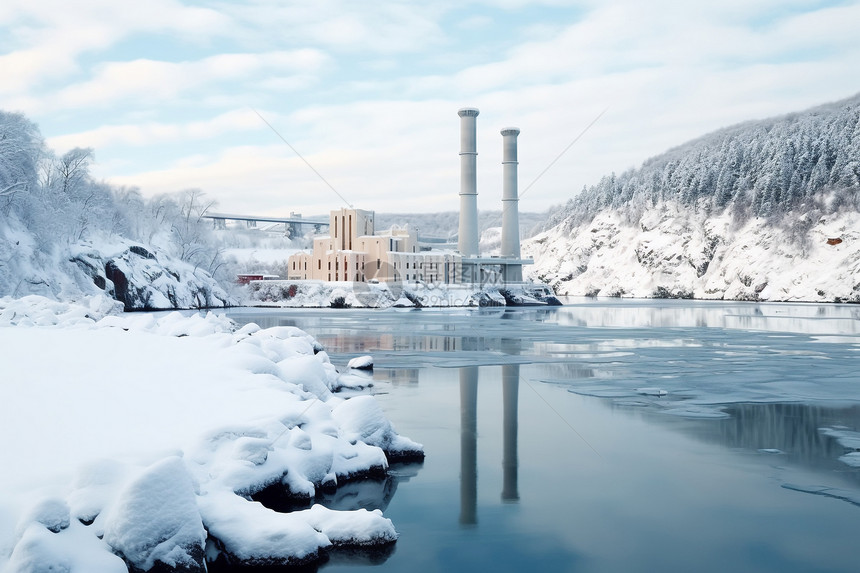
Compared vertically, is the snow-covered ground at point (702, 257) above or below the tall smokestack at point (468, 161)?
below

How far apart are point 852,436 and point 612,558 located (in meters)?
7.87

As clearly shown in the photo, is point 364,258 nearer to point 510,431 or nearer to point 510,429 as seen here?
point 510,429

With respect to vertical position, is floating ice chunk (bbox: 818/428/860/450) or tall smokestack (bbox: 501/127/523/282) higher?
tall smokestack (bbox: 501/127/523/282)

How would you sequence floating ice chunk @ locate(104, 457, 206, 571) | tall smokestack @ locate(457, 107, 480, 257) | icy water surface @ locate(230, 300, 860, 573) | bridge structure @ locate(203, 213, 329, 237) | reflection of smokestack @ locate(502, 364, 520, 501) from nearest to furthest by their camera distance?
floating ice chunk @ locate(104, 457, 206, 571)
icy water surface @ locate(230, 300, 860, 573)
reflection of smokestack @ locate(502, 364, 520, 501)
tall smokestack @ locate(457, 107, 480, 257)
bridge structure @ locate(203, 213, 329, 237)

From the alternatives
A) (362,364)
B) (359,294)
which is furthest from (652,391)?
(359,294)

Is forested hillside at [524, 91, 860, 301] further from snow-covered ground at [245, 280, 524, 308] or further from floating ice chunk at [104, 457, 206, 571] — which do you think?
floating ice chunk at [104, 457, 206, 571]

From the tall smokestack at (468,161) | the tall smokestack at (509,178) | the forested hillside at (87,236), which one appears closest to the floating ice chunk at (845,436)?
the forested hillside at (87,236)

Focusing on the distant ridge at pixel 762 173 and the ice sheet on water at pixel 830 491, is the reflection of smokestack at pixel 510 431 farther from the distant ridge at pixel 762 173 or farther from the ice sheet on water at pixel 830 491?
the distant ridge at pixel 762 173

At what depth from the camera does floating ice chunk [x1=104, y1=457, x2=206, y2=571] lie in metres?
7.32

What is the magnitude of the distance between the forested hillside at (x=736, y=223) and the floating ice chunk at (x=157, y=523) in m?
106

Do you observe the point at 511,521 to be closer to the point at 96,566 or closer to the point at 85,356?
the point at 96,566

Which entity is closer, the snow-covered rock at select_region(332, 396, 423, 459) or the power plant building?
the snow-covered rock at select_region(332, 396, 423, 459)

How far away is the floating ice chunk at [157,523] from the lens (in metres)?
7.32

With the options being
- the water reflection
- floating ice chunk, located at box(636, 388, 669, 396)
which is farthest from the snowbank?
floating ice chunk, located at box(636, 388, 669, 396)
